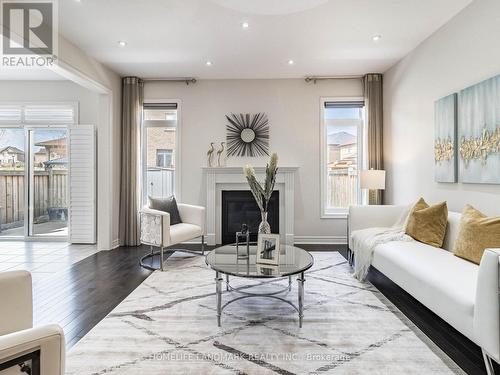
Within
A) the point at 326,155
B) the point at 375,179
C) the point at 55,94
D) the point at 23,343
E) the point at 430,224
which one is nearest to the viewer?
the point at 23,343

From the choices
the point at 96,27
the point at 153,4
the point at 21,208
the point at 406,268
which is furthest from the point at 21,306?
the point at 21,208

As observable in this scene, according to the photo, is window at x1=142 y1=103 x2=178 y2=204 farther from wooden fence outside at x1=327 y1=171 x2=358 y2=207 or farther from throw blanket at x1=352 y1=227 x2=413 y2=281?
throw blanket at x1=352 y1=227 x2=413 y2=281

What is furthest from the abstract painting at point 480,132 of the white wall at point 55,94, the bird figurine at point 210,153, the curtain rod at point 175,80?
the white wall at point 55,94

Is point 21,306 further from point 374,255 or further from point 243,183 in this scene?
point 243,183

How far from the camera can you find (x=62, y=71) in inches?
147

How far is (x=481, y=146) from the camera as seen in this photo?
9.14 ft

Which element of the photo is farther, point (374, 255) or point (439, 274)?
point (374, 255)

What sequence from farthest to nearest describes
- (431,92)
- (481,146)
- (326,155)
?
(326,155) → (431,92) → (481,146)

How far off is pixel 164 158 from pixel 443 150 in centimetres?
421

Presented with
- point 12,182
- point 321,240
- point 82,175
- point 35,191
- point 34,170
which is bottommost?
point 321,240

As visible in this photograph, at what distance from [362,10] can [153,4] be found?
212 cm

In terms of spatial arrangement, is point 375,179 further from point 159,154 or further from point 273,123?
point 159,154

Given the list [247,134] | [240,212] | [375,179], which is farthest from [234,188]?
[375,179]

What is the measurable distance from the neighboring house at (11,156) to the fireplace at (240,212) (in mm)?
3930
